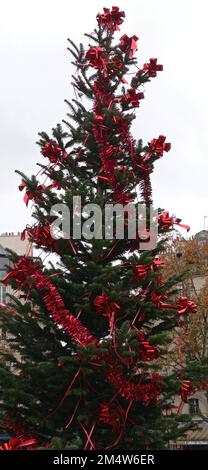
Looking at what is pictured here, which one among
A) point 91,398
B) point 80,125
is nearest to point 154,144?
point 80,125

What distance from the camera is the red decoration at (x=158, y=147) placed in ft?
32.2

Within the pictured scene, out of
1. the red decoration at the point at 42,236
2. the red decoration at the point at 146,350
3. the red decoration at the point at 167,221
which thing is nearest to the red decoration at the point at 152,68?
the red decoration at the point at 167,221

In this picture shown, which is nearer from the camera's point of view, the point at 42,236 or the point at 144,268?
the point at 144,268

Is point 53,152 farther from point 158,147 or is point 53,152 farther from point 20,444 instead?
point 20,444

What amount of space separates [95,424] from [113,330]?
4.42ft

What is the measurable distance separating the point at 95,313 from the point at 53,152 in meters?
2.58

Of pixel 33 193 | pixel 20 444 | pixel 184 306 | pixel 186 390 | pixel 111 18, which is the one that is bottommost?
pixel 20 444

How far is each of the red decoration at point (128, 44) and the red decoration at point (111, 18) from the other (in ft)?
1.11

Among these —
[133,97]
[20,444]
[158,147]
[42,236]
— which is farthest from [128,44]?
[20,444]

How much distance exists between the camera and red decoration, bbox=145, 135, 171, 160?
9812 mm

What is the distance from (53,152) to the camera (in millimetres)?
9766
